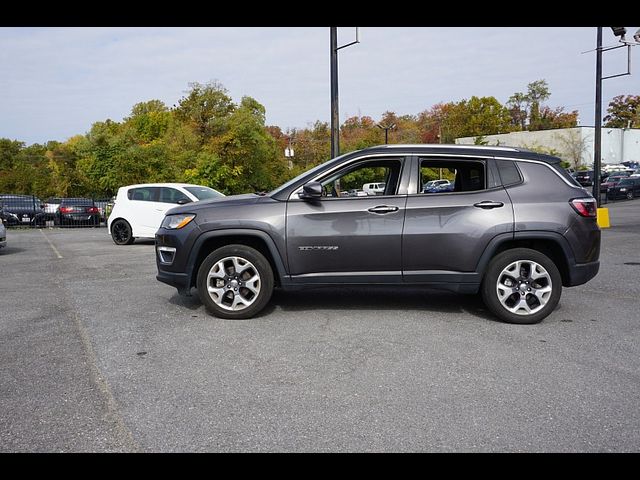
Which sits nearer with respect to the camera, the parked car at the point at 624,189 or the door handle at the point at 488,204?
the door handle at the point at 488,204

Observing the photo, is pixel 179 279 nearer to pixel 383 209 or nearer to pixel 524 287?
pixel 383 209

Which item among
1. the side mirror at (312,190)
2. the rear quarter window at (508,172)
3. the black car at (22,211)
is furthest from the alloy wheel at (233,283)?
the black car at (22,211)

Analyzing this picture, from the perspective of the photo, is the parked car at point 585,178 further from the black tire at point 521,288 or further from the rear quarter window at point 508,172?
the black tire at point 521,288

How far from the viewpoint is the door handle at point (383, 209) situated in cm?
598

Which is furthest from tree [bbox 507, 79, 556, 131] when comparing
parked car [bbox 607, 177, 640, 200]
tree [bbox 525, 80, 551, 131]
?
parked car [bbox 607, 177, 640, 200]

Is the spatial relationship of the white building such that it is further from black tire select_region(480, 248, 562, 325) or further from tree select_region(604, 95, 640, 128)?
black tire select_region(480, 248, 562, 325)

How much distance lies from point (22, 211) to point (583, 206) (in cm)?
2486

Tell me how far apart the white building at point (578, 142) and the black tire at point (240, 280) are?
60.2 m

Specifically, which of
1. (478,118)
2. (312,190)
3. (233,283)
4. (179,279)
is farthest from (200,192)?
(478,118)

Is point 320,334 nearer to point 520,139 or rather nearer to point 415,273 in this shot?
point 415,273

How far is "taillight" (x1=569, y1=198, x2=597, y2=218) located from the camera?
5926mm

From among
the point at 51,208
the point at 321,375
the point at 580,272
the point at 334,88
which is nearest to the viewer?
the point at 321,375

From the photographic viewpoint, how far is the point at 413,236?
5926 mm
